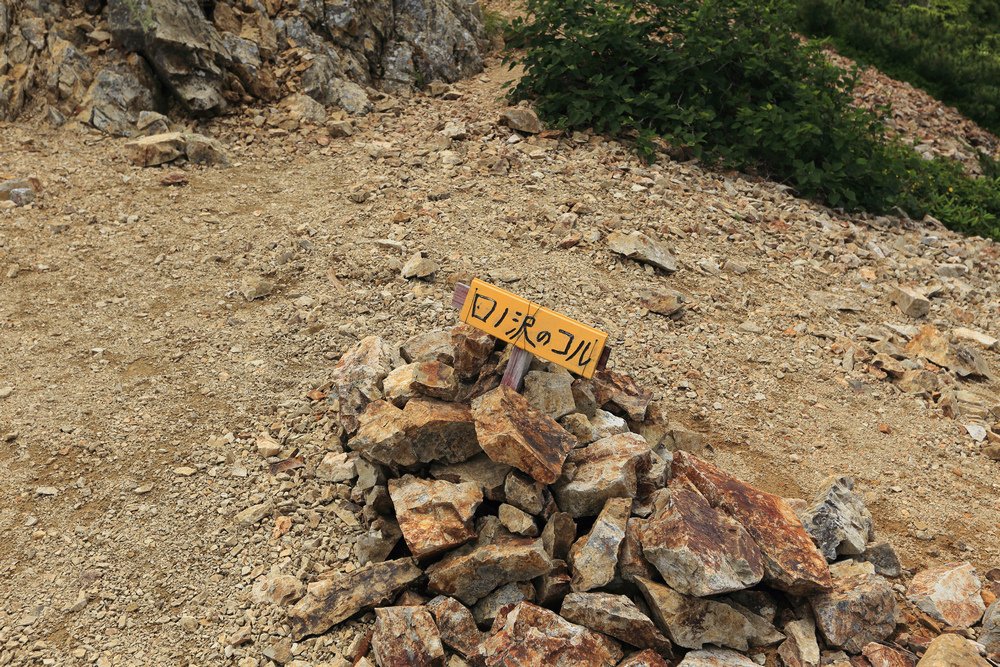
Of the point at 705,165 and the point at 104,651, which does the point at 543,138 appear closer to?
the point at 705,165

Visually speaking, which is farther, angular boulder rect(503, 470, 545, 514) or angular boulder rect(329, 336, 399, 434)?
angular boulder rect(329, 336, 399, 434)

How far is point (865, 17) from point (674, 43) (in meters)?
5.83

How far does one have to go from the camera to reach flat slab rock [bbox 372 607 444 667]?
3070 millimetres

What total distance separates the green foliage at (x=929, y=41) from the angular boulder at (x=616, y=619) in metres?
11.3

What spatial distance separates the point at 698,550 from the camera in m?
3.04

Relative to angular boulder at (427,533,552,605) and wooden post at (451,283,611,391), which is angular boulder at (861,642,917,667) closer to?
angular boulder at (427,533,552,605)

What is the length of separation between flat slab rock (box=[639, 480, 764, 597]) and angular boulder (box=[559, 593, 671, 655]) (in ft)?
0.63

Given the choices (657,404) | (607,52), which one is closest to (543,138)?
(607,52)

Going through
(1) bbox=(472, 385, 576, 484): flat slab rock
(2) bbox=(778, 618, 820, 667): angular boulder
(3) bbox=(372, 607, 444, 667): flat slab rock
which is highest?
(1) bbox=(472, 385, 576, 484): flat slab rock

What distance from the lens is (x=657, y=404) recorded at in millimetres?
4754

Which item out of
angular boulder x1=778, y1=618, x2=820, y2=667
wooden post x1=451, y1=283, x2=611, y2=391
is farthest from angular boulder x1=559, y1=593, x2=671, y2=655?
wooden post x1=451, y1=283, x2=611, y2=391

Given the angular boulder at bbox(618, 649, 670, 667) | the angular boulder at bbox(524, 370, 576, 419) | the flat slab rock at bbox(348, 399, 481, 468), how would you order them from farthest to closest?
the angular boulder at bbox(524, 370, 576, 419) < the flat slab rock at bbox(348, 399, 481, 468) < the angular boulder at bbox(618, 649, 670, 667)

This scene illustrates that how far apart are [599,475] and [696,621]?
2.35 feet

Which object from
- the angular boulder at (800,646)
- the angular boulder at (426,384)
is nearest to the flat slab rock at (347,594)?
the angular boulder at (426,384)
